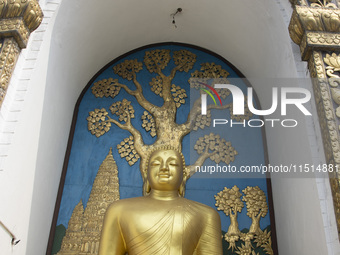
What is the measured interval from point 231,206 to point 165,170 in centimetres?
90

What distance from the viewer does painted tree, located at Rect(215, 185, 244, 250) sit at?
336 cm

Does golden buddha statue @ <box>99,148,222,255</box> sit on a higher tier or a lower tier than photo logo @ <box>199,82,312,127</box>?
lower

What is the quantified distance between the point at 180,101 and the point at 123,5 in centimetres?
112

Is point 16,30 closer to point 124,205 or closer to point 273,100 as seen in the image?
point 124,205

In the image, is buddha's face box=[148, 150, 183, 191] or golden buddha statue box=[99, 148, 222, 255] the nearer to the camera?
golden buddha statue box=[99, 148, 222, 255]

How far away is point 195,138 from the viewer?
3854 mm

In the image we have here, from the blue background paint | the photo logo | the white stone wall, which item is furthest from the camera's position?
the blue background paint

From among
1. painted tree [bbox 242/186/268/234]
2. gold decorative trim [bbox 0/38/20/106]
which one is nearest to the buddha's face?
painted tree [bbox 242/186/268/234]

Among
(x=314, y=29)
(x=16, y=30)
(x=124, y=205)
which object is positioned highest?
(x=314, y=29)

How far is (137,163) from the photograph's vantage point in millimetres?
3703

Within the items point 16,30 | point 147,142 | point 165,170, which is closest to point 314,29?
point 165,170

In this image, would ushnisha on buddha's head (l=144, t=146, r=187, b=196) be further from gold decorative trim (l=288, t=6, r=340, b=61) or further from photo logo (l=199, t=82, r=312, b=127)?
gold decorative trim (l=288, t=6, r=340, b=61)

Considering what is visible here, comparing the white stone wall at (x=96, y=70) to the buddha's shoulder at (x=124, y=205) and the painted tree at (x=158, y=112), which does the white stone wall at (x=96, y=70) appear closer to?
the painted tree at (x=158, y=112)

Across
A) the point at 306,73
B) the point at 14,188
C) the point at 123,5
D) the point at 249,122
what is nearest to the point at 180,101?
the point at 249,122
